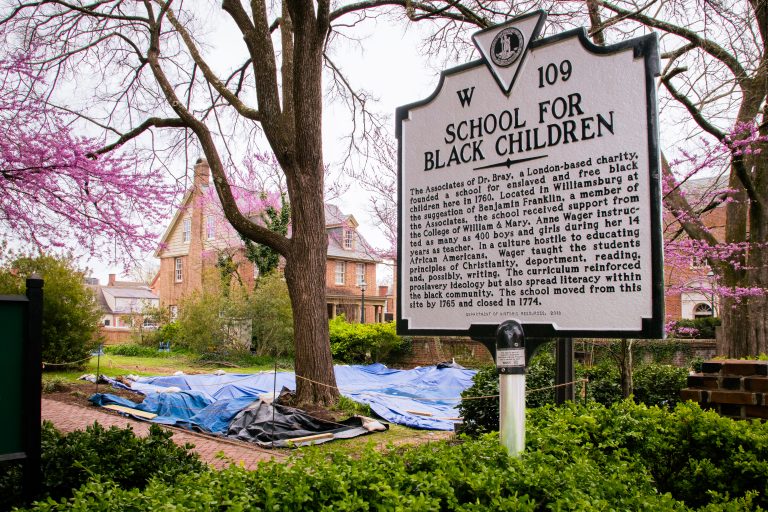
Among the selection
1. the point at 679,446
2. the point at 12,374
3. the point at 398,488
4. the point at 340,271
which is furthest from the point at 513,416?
the point at 340,271

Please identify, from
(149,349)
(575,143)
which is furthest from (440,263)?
(149,349)

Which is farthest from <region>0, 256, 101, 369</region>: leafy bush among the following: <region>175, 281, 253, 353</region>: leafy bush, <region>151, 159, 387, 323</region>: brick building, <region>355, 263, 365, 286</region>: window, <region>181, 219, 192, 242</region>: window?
<region>355, 263, 365, 286</region>: window

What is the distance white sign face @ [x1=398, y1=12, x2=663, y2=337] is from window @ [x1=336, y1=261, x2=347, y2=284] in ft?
117

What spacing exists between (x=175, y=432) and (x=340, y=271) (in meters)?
29.8

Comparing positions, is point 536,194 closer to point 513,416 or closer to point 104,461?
point 513,416

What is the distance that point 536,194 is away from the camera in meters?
3.76

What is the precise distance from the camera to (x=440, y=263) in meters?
4.20

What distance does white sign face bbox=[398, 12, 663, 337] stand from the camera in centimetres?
344

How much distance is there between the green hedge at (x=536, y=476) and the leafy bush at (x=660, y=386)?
21.9ft

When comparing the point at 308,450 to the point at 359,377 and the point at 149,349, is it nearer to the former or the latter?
the point at 359,377

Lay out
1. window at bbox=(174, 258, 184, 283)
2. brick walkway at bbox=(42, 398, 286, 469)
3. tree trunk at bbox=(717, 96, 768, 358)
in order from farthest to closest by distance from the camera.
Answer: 1. window at bbox=(174, 258, 184, 283)
2. tree trunk at bbox=(717, 96, 768, 358)
3. brick walkway at bbox=(42, 398, 286, 469)

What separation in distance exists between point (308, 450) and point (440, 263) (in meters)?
1.56

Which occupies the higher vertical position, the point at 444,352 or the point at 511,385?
the point at 511,385

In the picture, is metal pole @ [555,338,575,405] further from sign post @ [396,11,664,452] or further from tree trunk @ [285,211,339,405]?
tree trunk @ [285,211,339,405]
